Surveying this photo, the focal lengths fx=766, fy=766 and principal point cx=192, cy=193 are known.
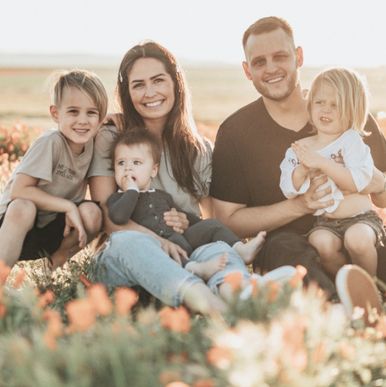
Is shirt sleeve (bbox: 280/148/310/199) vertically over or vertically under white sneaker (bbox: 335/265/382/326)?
over

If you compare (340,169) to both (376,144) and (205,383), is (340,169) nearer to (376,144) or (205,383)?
(376,144)

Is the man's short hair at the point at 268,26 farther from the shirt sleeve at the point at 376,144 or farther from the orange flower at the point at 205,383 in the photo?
the orange flower at the point at 205,383

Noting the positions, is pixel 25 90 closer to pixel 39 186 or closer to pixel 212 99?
pixel 212 99

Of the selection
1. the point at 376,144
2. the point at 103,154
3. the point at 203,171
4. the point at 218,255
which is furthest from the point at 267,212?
the point at 103,154

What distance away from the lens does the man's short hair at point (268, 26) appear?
17.6ft

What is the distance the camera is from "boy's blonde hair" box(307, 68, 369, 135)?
462 centimetres

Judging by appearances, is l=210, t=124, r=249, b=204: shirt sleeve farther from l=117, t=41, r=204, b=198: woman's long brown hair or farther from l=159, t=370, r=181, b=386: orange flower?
l=159, t=370, r=181, b=386: orange flower

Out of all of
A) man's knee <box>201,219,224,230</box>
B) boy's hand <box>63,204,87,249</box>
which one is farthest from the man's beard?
boy's hand <box>63,204,87,249</box>

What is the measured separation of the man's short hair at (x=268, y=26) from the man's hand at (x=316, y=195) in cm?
117

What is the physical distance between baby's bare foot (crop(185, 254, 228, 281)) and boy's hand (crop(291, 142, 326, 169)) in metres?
0.81

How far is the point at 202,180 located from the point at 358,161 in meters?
1.14

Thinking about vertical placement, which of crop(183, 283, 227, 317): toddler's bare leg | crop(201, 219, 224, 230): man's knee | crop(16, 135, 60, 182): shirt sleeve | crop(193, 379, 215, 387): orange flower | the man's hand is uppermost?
crop(16, 135, 60, 182): shirt sleeve

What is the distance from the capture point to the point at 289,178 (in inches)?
192

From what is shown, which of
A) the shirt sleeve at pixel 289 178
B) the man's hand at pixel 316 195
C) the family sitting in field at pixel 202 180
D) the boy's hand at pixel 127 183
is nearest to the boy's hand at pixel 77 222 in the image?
the family sitting in field at pixel 202 180
